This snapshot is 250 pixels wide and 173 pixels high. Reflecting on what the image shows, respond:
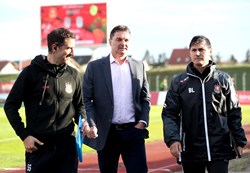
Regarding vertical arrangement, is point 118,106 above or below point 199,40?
below

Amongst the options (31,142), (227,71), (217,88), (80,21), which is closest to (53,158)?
(31,142)

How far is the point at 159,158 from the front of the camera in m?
14.5

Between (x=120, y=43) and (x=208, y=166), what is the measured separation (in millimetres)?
1747

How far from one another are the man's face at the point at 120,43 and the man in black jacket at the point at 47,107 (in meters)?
1.16

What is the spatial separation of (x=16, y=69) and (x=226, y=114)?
12911 cm

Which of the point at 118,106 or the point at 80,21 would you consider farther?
the point at 80,21

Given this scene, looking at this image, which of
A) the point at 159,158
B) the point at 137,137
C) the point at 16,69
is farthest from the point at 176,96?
the point at 16,69

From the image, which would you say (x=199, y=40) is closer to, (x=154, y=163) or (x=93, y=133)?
(x=93, y=133)

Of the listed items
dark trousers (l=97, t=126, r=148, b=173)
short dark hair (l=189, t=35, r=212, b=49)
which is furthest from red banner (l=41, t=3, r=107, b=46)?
short dark hair (l=189, t=35, r=212, b=49)

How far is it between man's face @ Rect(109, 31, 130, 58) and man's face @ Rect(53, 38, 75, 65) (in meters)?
1.18

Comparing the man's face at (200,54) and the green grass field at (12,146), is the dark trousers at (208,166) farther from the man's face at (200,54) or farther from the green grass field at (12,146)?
the green grass field at (12,146)

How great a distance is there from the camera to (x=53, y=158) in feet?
21.0

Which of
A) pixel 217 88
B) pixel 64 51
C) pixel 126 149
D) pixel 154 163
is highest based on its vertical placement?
pixel 64 51

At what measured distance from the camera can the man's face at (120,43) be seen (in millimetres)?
7500
